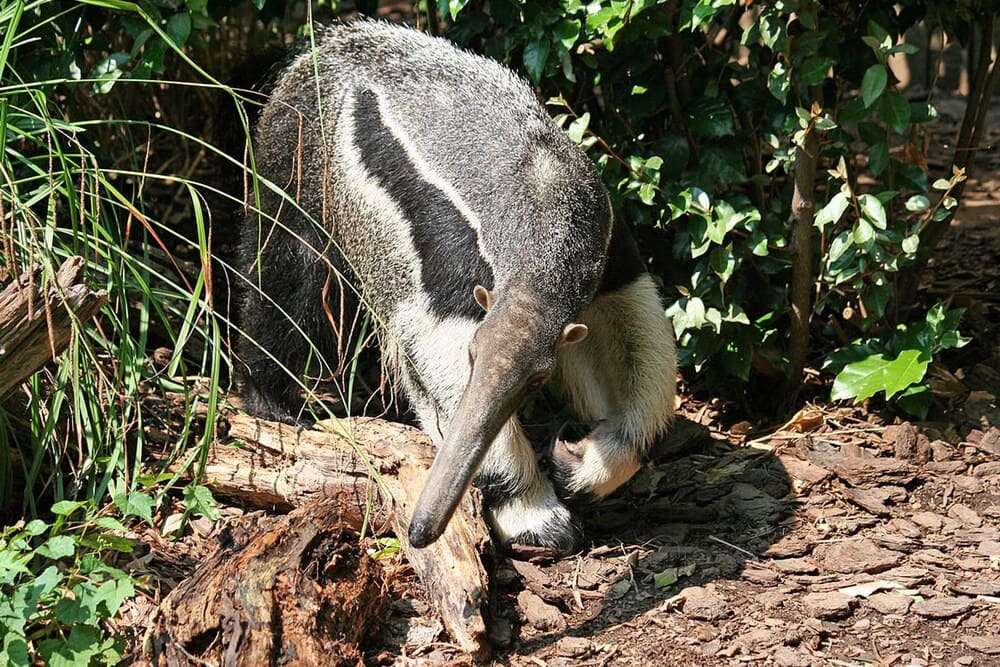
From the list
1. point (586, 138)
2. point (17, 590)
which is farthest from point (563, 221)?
point (17, 590)

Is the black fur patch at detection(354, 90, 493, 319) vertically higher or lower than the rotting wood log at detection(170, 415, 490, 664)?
higher

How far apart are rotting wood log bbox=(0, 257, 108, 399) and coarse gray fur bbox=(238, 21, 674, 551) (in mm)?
731

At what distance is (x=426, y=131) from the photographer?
215 inches

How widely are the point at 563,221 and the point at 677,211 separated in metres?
1.27

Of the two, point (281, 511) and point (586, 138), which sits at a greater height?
point (586, 138)

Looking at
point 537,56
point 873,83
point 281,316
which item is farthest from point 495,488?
point 873,83

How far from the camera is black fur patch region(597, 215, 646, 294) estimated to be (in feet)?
17.2

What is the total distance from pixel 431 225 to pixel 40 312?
177 centimetres

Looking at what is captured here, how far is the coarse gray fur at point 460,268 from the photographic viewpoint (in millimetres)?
4422

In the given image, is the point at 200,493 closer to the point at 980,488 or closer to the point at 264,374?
the point at 264,374

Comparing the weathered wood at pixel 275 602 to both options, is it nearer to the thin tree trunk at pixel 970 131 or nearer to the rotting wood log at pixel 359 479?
the rotting wood log at pixel 359 479

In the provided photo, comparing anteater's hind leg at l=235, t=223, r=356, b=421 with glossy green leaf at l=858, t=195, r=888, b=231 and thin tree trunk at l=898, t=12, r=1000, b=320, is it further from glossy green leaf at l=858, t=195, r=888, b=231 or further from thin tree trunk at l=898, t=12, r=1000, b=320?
thin tree trunk at l=898, t=12, r=1000, b=320

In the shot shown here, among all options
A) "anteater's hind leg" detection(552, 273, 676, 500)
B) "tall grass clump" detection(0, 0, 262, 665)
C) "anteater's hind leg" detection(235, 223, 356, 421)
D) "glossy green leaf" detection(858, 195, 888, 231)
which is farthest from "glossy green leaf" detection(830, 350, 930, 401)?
"tall grass clump" detection(0, 0, 262, 665)

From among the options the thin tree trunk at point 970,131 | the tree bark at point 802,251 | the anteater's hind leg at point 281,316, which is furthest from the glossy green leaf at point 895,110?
the anteater's hind leg at point 281,316
